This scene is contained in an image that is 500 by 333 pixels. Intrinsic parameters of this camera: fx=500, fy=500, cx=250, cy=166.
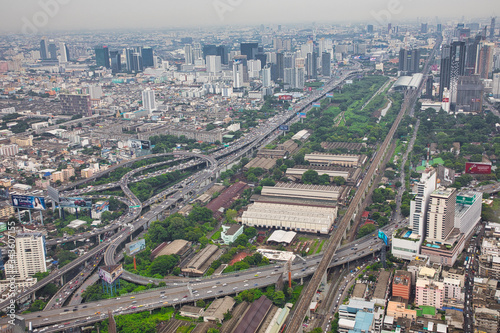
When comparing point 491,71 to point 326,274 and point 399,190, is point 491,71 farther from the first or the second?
point 326,274

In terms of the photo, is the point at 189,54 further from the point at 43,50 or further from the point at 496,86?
the point at 496,86

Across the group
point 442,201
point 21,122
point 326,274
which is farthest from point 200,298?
point 21,122

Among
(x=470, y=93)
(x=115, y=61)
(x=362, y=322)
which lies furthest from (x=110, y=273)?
(x=115, y=61)

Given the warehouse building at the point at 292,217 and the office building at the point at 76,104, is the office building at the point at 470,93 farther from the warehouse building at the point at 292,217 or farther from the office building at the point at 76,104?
the office building at the point at 76,104

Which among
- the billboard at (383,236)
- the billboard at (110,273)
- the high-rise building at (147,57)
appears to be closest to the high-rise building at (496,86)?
the billboard at (383,236)

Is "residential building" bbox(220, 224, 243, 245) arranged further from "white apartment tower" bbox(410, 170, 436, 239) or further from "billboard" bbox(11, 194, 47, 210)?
"billboard" bbox(11, 194, 47, 210)
